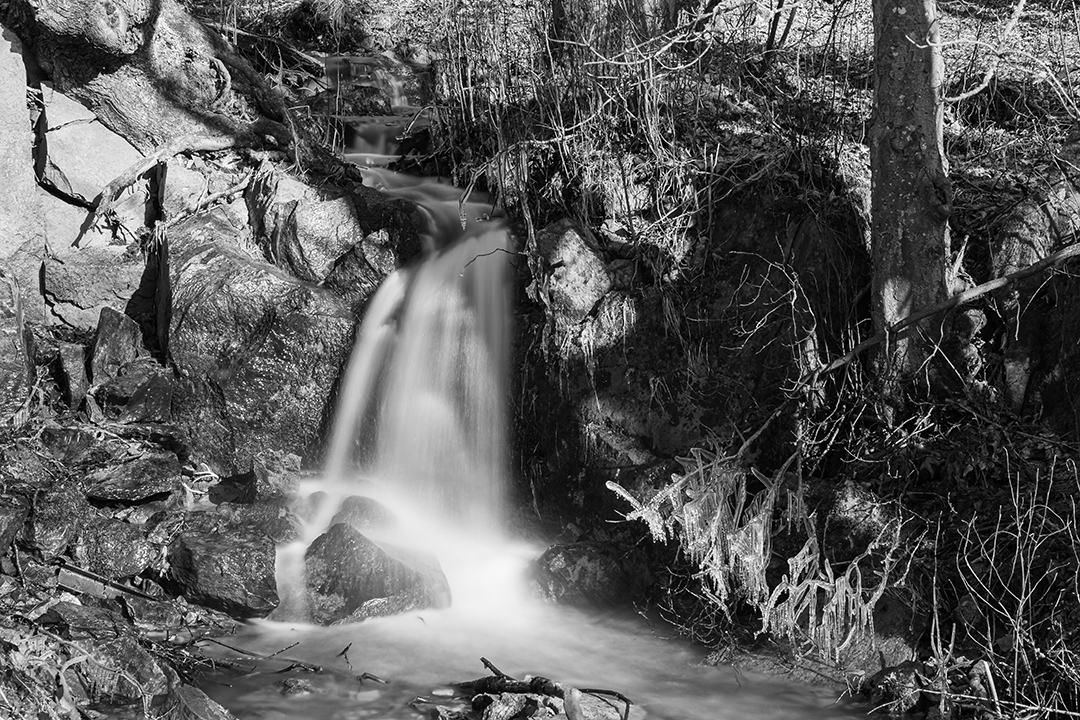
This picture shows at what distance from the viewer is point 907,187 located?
209 inches

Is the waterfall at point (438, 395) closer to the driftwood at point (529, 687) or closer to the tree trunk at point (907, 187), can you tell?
the driftwood at point (529, 687)

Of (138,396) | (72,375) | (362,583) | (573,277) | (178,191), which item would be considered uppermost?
(178,191)

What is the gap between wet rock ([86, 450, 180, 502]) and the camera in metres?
6.37

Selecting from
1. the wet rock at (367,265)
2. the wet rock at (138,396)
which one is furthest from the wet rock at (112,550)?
the wet rock at (367,265)

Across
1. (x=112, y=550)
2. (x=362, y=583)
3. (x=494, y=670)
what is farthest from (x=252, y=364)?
(x=494, y=670)

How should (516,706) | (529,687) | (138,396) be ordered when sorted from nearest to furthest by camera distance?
(516,706) < (529,687) < (138,396)

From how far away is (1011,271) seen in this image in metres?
5.48

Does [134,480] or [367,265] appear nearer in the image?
[134,480]

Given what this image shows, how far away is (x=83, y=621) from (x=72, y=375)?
2706mm

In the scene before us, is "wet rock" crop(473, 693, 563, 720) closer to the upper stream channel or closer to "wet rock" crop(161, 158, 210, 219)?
the upper stream channel

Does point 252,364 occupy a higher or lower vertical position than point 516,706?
higher

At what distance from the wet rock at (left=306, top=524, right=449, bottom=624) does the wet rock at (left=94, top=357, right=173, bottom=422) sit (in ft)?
6.85

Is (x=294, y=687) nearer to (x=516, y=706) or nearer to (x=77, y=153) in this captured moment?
(x=516, y=706)

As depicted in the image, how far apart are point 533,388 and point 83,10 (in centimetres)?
481
